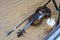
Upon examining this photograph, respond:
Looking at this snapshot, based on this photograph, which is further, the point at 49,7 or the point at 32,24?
the point at 49,7

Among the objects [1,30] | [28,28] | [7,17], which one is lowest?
[28,28]

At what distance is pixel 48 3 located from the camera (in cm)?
172

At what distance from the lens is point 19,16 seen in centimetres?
162

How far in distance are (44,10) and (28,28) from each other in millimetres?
267

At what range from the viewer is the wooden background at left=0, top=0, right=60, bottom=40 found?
1409 millimetres

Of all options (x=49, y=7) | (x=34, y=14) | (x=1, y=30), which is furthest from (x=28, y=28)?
(x=49, y=7)

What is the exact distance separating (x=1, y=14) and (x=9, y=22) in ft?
0.61

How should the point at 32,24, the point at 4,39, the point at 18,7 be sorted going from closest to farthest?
the point at 4,39 → the point at 32,24 → the point at 18,7

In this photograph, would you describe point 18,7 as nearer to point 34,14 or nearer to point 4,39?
point 34,14

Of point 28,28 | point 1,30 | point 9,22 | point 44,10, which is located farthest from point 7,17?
point 44,10

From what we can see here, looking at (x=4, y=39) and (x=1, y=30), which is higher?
(x=1, y=30)

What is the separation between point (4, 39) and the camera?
4.55ft

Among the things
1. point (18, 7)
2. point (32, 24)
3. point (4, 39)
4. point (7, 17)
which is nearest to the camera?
point (4, 39)

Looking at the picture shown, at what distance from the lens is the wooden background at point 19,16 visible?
4.62ft
